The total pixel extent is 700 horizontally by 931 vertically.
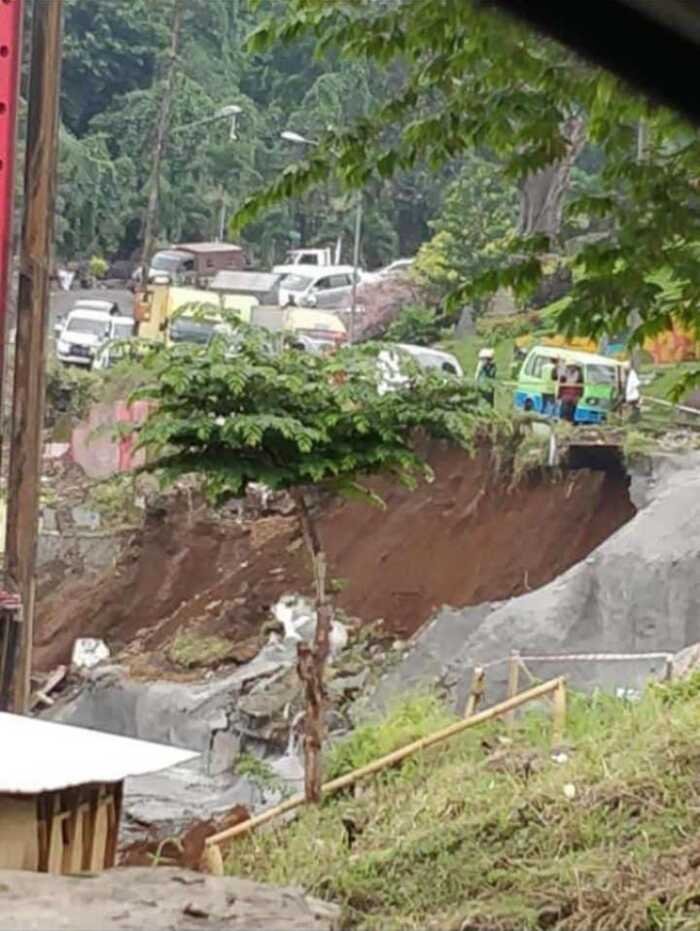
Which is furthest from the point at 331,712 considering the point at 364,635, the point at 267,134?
the point at 267,134

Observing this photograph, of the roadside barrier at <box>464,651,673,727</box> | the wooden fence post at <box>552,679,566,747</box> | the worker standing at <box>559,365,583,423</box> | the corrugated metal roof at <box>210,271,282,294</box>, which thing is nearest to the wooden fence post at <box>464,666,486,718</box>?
the roadside barrier at <box>464,651,673,727</box>

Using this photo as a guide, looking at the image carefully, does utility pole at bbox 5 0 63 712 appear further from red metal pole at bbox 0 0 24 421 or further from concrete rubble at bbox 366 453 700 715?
concrete rubble at bbox 366 453 700 715

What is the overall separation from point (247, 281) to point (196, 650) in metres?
4.99

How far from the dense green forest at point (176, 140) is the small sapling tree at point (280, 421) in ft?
20.2

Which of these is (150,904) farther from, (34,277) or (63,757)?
(34,277)

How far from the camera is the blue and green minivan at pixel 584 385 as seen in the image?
1174 cm

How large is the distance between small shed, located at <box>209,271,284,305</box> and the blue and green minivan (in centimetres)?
310

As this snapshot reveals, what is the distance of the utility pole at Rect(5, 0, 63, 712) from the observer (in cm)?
426

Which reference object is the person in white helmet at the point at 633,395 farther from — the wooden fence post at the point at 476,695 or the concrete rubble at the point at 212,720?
the wooden fence post at the point at 476,695

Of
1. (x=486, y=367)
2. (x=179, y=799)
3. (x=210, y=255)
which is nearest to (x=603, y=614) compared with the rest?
(x=486, y=367)

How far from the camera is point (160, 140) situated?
13211mm

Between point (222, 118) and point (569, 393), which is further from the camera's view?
point (222, 118)

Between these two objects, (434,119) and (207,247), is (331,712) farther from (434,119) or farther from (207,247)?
(207,247)

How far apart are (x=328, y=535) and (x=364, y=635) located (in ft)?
3.89
